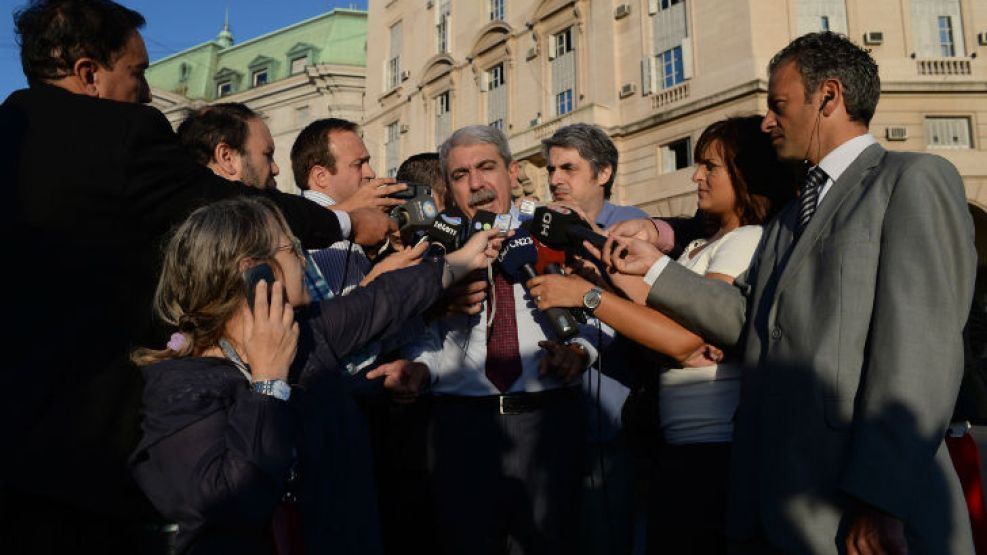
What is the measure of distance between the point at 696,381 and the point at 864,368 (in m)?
0.73

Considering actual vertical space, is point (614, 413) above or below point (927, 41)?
below

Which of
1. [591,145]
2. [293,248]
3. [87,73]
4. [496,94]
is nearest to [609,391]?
[591,145]

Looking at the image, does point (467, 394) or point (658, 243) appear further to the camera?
point (658, 243)

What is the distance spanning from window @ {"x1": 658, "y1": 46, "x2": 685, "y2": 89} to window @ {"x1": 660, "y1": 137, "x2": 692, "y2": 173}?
1763mm

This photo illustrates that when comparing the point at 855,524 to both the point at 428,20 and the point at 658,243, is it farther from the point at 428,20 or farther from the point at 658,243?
the point at 428,20

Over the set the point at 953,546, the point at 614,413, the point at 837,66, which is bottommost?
the point at 953,546

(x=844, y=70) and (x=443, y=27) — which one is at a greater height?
(x=443, y=27)

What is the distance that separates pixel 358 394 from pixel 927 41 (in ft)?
66.9

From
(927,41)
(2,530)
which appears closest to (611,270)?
(2,530)

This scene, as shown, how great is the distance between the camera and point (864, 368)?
6.54 feet

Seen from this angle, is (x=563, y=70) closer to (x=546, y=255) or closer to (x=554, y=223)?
(x=546, y=255)

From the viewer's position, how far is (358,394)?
138 inches

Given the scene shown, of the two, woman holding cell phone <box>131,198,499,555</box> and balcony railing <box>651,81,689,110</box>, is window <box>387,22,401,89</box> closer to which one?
balcony railing <box>651,81,689,110</box>

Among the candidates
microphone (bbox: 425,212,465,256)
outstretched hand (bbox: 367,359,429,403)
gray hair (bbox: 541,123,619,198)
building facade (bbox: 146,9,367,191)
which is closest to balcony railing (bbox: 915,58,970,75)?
gray hair (bbox: 541,123,619,198)
